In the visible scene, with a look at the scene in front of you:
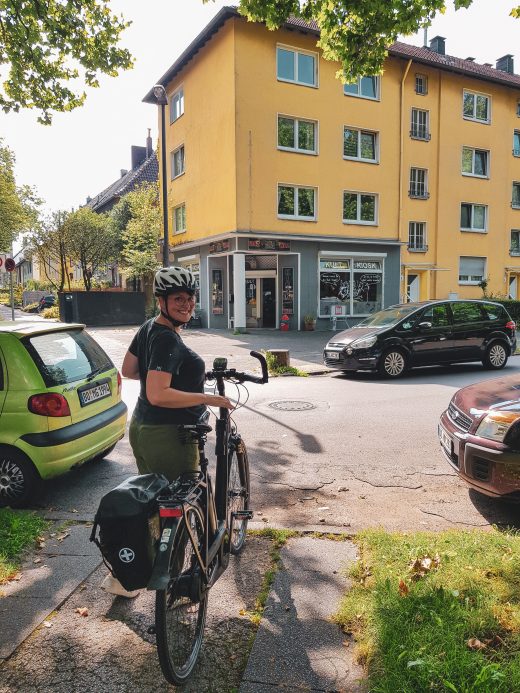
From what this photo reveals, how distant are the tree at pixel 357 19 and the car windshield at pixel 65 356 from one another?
16.8 ft

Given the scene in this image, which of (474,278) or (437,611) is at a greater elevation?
(474,278)

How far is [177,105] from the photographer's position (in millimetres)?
27375

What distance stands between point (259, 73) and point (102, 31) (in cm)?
1431

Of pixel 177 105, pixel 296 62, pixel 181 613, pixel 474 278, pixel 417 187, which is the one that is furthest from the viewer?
pixel 474 278

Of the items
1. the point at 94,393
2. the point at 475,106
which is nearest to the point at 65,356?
the point at 94,393

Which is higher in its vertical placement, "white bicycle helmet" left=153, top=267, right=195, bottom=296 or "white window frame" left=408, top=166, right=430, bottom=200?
"white window frame" left=408, top=166, right=430, bottom=200

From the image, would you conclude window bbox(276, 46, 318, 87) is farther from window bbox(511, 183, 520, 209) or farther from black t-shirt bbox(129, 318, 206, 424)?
black t-shirt bbox(129, 318, 206, 424)

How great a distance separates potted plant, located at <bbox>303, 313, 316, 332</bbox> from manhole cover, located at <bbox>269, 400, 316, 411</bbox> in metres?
14.2

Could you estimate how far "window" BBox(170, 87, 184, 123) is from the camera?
88.4 ft

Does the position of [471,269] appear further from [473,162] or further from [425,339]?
[425,339]

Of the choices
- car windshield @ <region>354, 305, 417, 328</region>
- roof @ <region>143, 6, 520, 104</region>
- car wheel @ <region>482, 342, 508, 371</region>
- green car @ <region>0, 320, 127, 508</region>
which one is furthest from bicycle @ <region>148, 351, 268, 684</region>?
roof @ <region>143, 6, 520, 104</region>

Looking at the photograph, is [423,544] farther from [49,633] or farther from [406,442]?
[406,442]

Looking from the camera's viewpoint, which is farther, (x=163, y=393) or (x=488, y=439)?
(x=488, y=439)

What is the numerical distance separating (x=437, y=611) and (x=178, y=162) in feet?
91.8
